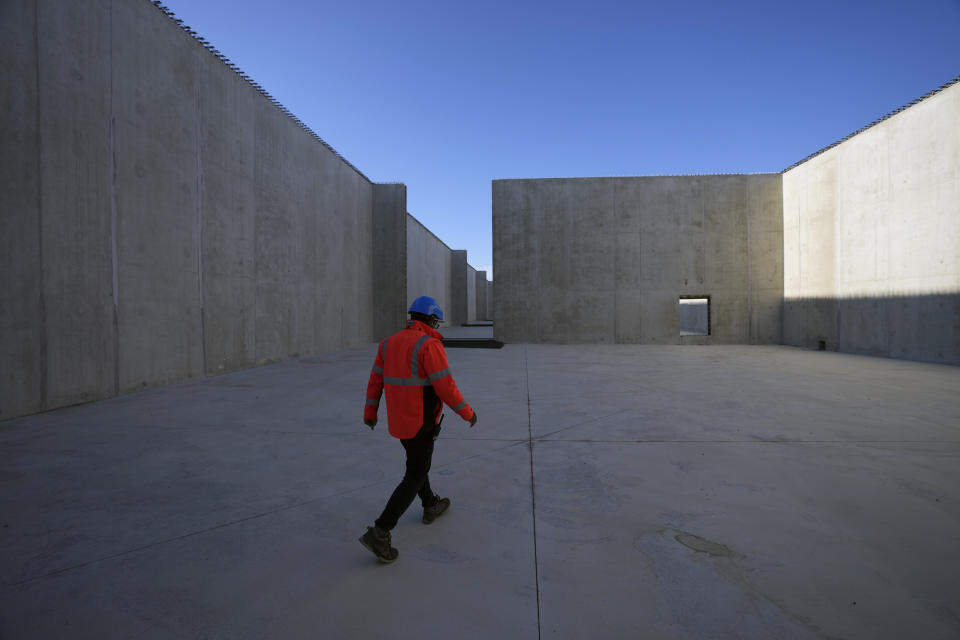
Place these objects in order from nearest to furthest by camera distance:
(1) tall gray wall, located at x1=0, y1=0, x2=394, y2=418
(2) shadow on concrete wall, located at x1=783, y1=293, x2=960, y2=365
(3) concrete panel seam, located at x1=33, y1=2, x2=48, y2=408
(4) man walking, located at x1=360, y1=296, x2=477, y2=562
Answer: (4) man walking, located at x1=360, y1=296, x2=477, y2=562
(1) tall gray wall, located at x1=0, y1=0, x2=394, y2=418
(3) concrete panel seam, located at x1=33, y1=2, x2=48, y2=408
(2) shadow on concrete wall, located at x1=783, y1=293, x2=960, y2=365

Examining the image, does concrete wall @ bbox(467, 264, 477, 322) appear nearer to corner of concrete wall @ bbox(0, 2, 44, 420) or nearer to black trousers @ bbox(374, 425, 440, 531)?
corner of concrete wall @ bbox(0, 2, 44, 420)

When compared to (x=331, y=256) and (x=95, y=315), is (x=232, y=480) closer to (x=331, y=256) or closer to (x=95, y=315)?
(x=95, y=315)

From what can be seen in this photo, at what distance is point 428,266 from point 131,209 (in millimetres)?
20701

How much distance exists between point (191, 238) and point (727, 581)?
9.64 meters

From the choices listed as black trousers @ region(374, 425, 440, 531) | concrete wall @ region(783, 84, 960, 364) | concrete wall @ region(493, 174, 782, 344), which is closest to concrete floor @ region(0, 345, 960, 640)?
black trousers @ region(374, 425, 440, 531)

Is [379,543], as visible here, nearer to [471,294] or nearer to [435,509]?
[435,509]

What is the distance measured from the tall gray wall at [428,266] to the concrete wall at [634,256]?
22.9 feet

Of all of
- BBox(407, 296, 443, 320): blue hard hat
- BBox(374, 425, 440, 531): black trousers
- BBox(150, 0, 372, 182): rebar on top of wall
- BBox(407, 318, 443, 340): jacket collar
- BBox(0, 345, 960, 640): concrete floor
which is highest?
BBox(150, 0, 372, 182): rebar on top of wall

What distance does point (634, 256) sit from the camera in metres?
16.1

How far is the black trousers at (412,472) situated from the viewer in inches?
94.0

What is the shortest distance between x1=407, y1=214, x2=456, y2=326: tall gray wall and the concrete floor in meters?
16.9

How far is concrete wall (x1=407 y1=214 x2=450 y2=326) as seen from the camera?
23.0 meters

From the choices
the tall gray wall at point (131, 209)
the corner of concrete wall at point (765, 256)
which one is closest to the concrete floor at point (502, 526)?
the tall gray wall at point (131, 209)

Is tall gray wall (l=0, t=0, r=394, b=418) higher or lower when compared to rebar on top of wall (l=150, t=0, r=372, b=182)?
lower
